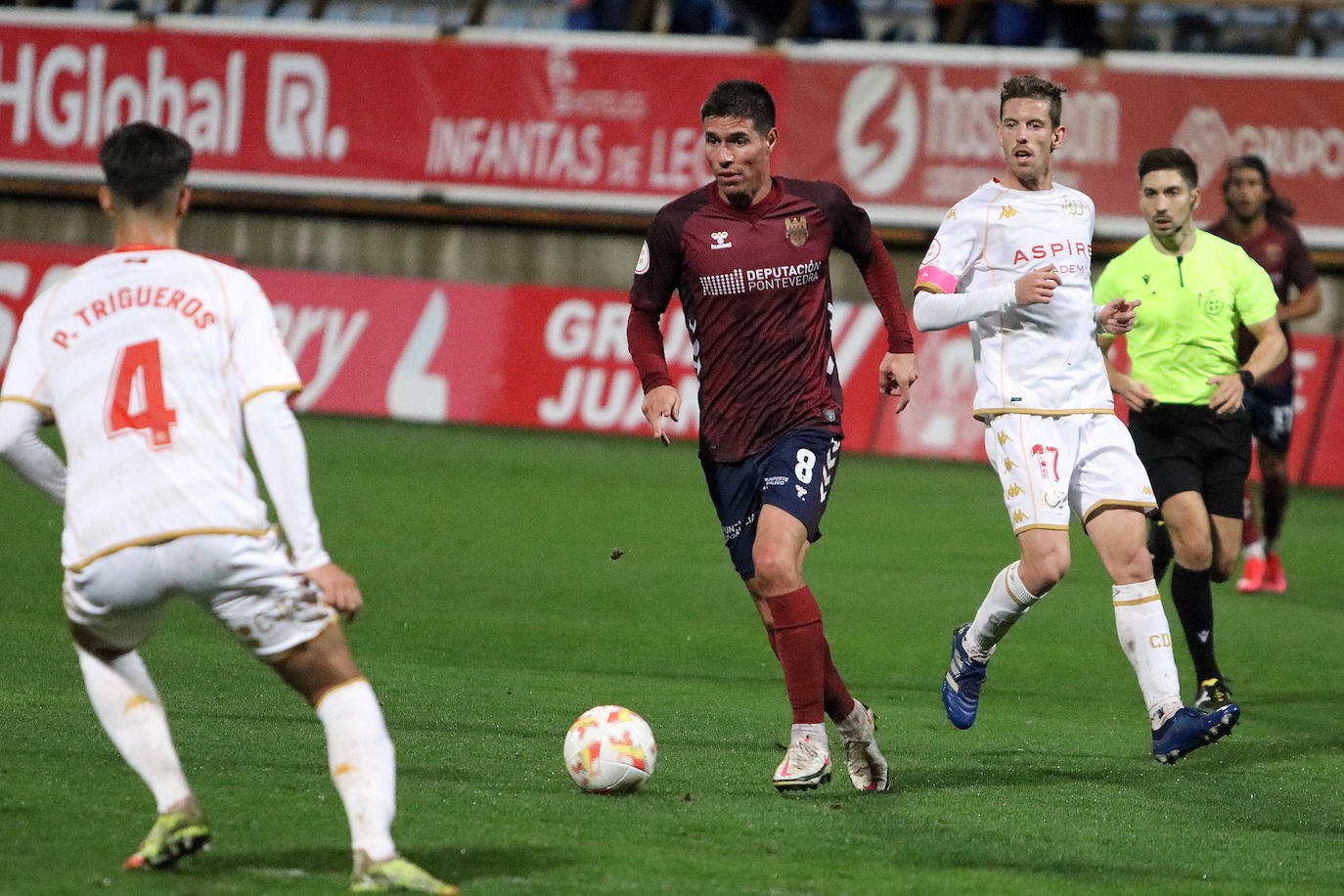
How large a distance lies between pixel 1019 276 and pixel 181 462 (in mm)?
3473

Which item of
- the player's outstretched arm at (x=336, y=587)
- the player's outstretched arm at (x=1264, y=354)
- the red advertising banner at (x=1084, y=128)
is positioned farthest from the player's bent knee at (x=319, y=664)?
the red advertising banner at (x=1084, y=128)

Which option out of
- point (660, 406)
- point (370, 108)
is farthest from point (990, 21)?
point (660, 406)

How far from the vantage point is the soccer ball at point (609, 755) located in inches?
219

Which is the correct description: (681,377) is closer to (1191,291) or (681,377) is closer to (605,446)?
(605,446)

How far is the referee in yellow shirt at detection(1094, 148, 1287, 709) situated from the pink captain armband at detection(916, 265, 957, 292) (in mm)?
1086


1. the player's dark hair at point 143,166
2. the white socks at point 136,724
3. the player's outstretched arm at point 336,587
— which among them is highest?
the player's dark hair at point 143,166

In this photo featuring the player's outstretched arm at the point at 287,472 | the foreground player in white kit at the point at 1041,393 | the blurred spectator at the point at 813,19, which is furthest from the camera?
the blurred spectator at the point at 813,19

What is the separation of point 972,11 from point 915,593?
11.5 metres

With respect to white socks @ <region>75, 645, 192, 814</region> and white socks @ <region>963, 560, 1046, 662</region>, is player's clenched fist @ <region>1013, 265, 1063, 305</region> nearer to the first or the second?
white socks @ <region>963, 560, 1046, 662</region>

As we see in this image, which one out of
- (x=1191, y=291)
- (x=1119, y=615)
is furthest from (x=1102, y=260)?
(x=1119, y=615)

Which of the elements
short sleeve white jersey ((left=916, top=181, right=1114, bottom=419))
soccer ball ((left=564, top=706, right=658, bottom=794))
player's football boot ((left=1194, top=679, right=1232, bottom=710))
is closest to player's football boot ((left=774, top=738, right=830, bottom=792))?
soccer ball ((left=564, top=706, right=658, bottom=794))

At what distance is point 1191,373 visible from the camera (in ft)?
25.2

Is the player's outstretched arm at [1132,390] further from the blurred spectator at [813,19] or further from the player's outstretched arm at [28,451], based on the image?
the blurred spectator at [813,19]

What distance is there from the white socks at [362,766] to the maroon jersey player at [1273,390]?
7.43m
